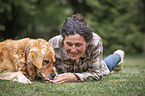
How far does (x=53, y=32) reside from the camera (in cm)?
1614

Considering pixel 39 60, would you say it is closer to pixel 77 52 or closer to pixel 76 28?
pixel 77 52

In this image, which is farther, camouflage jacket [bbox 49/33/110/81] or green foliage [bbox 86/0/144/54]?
green foliage [bbox 86/0/144/54]

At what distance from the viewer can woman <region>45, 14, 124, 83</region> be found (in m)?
3.36

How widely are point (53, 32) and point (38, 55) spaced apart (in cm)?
1295

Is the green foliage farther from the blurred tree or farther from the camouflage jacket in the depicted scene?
the camouflage jacket

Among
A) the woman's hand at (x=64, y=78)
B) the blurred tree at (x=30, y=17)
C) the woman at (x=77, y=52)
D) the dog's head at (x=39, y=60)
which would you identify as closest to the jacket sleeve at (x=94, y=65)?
the woman at (x=77, y=52)

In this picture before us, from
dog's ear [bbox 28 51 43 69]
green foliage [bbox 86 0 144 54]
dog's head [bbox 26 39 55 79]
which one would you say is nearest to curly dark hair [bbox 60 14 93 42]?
dog's head [bbox 26 39 55 79]

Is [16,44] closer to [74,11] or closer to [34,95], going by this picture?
[34,95]

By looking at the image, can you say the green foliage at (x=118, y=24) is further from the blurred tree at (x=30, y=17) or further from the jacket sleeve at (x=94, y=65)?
the jacket sleeve at (x=94, y=65)

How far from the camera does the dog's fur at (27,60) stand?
336 cm

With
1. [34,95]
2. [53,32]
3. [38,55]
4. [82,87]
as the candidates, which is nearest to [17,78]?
[38,55]

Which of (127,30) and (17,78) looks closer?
(17,78)

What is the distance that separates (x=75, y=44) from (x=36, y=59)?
80 cm

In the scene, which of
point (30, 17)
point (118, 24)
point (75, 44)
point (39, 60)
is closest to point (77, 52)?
point (75, 44)
